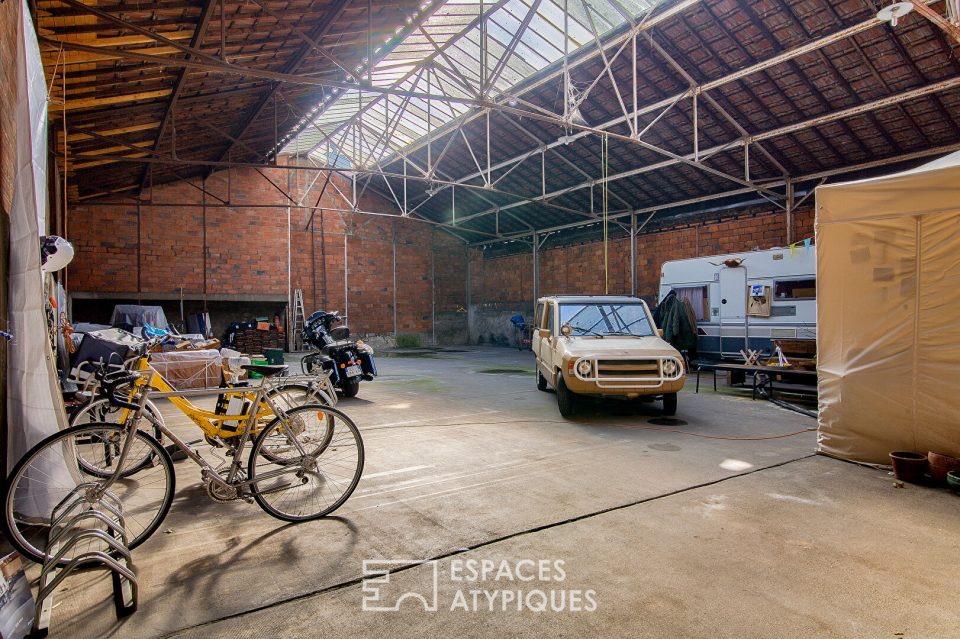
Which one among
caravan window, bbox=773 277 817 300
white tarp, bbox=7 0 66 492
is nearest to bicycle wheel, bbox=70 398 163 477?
white tarp, bbox=7 0 66 492

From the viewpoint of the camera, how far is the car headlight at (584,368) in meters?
6.21

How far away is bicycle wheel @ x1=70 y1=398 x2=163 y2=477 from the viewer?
3029 mm

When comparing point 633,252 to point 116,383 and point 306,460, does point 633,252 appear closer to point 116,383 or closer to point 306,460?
point 306,460

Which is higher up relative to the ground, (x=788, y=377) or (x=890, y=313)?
(x=890, y=313)

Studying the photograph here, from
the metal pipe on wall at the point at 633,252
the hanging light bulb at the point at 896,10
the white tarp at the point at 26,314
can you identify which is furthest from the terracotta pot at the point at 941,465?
the metal pipe on wall at the point at 633,252

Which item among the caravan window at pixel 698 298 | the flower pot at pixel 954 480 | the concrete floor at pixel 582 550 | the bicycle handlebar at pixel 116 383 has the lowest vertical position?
the concrete floor at pixel 582 550

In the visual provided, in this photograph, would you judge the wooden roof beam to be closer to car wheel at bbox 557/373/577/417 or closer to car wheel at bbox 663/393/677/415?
car wheel at bbox 557/373/577/417

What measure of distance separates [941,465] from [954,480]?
0.61 ft

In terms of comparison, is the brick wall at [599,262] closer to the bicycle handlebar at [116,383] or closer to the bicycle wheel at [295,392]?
the bicycle wheel at [295,392]

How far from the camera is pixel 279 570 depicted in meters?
2.68

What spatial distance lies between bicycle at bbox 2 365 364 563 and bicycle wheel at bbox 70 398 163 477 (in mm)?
14

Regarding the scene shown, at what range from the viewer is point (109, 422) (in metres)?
3.57

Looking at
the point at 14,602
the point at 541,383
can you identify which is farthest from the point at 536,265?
the point at 14,602

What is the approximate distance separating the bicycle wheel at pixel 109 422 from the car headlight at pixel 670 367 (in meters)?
5.21
